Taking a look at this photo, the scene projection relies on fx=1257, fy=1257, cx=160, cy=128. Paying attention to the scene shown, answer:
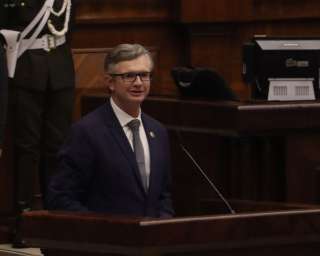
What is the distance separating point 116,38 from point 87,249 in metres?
4.40

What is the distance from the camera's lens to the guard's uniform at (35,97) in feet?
21.6

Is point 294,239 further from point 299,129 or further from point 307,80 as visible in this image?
point 307,80

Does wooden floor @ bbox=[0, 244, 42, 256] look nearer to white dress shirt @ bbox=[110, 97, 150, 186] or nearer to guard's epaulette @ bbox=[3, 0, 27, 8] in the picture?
guard's epaulette @ bbox=[3, 0, 27, 8]

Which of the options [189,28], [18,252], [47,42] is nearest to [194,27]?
[189,28]

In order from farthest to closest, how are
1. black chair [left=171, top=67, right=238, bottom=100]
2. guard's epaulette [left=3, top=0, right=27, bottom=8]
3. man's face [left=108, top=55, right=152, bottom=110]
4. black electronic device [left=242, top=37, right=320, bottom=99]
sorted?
guard's epaulette [left=3, top=0, right=27, bottom=8] → black electronic device [left=242, top=37, right=320, bottom=99] → black chair [left=171, top=67, right=238, bottom=100] → man's face [left=108, top=55, right=152, bottom=110]

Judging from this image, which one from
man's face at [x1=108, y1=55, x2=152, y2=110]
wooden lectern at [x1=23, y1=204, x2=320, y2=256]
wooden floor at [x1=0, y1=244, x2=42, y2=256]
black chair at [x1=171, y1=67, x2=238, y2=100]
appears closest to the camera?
wooden lectern at [x1=23, y1=204, x2=320, y2=256]

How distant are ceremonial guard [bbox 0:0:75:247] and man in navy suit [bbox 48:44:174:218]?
7.53 ft

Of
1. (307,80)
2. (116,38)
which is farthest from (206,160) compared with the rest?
(116,38)

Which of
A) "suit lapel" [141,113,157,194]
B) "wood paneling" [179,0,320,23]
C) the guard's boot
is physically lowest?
the guard's boot

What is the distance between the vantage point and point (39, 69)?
6598mm

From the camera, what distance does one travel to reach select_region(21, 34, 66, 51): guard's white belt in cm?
666

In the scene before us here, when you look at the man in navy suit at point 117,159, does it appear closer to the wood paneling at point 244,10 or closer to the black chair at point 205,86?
the black chair at point 205,86

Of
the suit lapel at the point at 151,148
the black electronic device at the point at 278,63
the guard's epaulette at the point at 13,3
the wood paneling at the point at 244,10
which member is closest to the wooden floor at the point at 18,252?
the guard's epaulette at the point at 13,3

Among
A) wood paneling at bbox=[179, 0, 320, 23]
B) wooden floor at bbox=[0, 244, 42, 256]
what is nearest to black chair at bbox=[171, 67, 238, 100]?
wooden floor at bbox=[0, 244, 42, 256]
